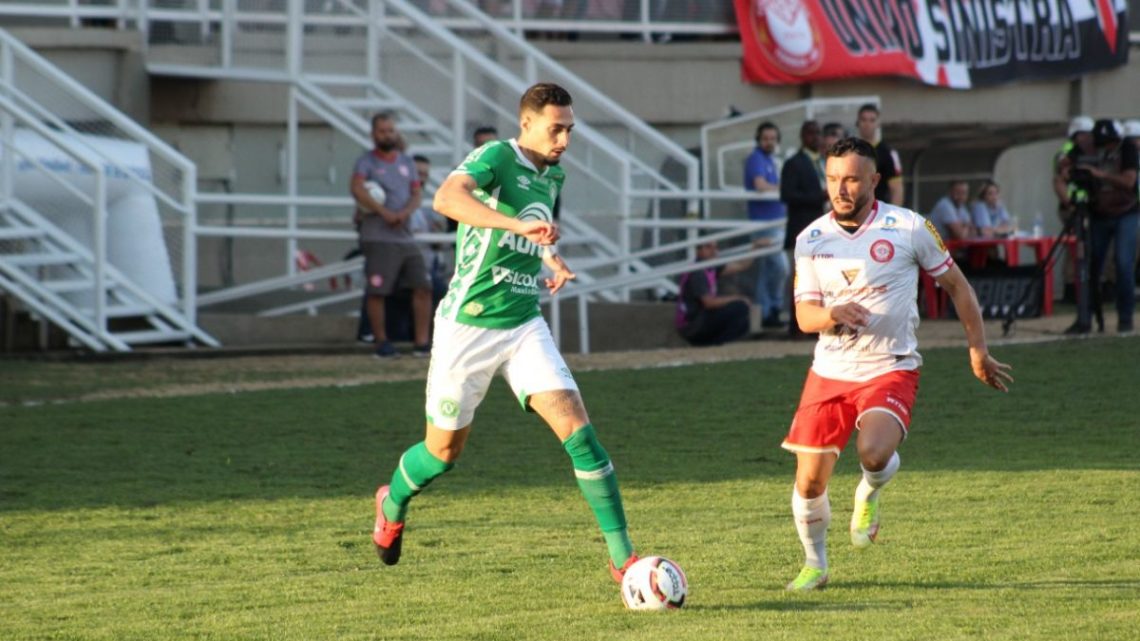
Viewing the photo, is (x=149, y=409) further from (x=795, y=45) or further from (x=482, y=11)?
(x=795, y=45)

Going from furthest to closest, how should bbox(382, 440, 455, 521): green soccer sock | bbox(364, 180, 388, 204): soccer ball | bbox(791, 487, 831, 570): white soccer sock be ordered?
bbox(364, 180, 388, 204): soccer ball < bbox(382, 440, 455, 521): green soccer sock < bbox(791, 487, 831, 570): white soccer sock

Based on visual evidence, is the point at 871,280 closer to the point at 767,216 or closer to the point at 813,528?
the point at 813,528

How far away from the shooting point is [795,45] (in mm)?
23375

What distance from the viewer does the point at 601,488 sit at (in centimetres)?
695

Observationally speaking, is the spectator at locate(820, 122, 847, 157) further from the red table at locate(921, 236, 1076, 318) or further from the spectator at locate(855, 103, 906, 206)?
the red table at locate(921, 236, 1076, 318)

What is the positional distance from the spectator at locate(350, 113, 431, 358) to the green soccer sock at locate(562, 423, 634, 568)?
30.1 feet

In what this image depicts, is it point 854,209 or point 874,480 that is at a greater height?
point 854,209

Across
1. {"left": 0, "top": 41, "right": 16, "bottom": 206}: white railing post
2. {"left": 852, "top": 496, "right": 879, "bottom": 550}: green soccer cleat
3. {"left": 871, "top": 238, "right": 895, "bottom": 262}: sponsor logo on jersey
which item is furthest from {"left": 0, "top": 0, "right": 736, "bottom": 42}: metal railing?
{"left": 871, "top": 238, "right": 895, "bottom": 262}: sponsor logo on jersey

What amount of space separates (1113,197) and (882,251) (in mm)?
10045

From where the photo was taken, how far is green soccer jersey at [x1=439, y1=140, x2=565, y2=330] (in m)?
7.19

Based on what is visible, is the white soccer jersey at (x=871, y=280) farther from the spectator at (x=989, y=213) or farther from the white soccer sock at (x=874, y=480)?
the spectator at (x=989, y=213)

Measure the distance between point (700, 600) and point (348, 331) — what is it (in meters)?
12.0

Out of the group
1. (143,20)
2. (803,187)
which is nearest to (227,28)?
(143,20)

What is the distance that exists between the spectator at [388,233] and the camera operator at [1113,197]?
5.60 metres
